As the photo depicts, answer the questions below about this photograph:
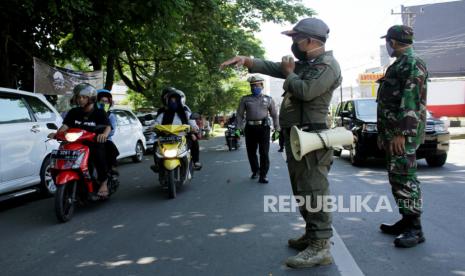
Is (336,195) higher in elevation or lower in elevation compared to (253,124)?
lower

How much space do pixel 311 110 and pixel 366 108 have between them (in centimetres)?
759

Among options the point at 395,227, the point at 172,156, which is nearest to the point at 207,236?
the point at 395,227

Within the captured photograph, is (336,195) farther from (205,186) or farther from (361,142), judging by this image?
(361,142)

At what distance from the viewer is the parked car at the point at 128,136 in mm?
12797

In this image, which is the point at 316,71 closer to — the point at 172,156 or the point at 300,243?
the point at 300,243

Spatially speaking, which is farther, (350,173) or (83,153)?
(350,173)

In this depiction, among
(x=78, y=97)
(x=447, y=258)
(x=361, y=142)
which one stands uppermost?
(x=78, y=97)

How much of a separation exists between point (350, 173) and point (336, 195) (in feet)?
8.30

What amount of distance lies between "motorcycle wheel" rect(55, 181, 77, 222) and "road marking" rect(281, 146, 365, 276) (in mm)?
3292

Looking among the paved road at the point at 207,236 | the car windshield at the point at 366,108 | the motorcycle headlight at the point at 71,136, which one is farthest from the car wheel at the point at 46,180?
the car windshield at the point at 366,108

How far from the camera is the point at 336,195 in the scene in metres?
6.83

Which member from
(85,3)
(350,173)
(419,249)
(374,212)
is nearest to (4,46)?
(85,3)

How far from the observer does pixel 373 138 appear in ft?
32.3

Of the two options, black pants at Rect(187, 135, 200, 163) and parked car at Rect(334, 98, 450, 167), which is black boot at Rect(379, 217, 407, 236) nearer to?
black pants at Rect(187, 135, 200, 163)
